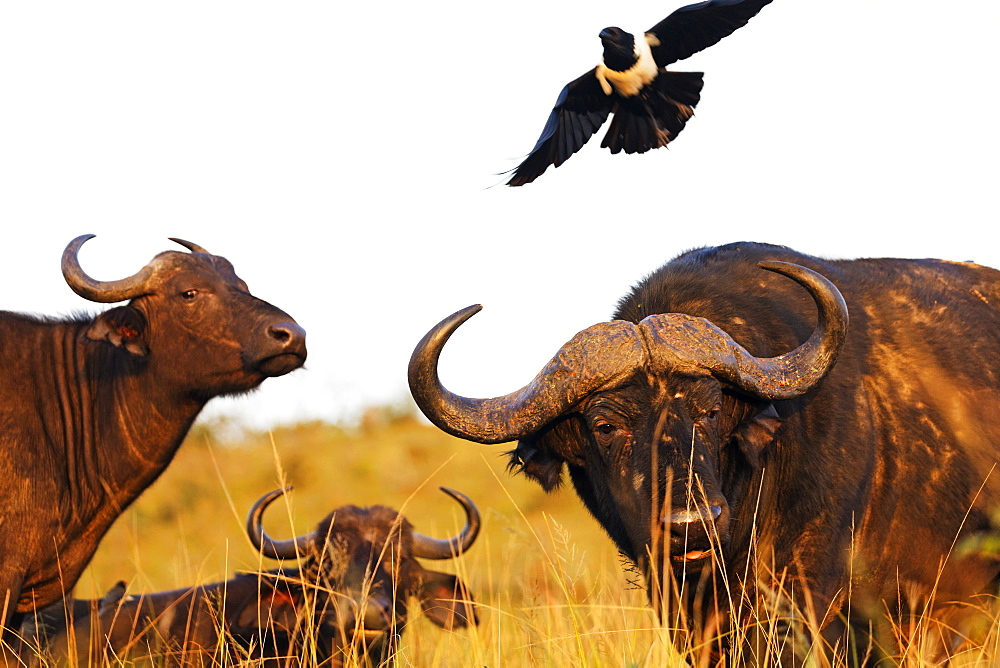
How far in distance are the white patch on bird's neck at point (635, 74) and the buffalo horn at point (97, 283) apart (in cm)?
279

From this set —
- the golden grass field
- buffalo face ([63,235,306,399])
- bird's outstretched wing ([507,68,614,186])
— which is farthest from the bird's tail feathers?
the golden grass field

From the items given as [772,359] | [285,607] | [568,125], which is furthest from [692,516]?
[568,125]

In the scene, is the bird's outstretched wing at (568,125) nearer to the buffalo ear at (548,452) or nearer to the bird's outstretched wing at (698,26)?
the bird's outstretched wing at (698,26)

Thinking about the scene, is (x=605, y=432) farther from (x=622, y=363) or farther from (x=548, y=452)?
(x=548, y=452)

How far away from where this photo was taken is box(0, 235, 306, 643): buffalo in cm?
546

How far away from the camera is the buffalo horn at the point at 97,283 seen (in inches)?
222

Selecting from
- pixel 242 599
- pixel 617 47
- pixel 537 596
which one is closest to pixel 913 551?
pixel 537 596

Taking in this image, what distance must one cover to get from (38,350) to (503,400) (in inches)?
111

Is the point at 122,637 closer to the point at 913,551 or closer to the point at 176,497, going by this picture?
the point at 913,551

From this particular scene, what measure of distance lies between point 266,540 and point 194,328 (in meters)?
1.52

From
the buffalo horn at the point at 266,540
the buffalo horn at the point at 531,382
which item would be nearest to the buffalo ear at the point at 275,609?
the buffalo horn at the point at 266,540

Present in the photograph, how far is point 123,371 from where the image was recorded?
5.84m

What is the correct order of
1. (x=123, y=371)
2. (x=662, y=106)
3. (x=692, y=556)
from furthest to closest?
(x=662, y=106) < (x=123, y=371) < (x=692, y=556)

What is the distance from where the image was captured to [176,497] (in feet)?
52.5
